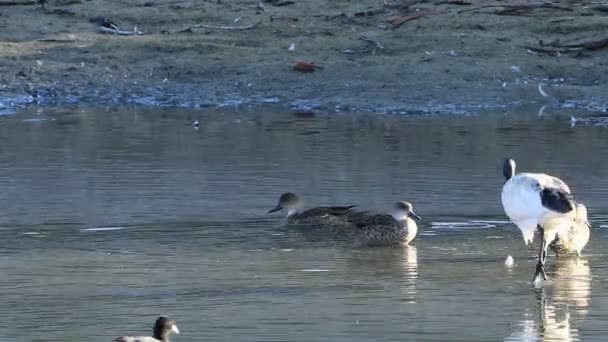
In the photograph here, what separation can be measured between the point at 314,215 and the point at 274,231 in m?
0.36

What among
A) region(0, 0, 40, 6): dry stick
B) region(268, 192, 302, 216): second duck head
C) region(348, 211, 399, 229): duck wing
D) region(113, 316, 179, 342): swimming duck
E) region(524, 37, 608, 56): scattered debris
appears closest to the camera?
region(113, 316, 179, 342): swimming duck

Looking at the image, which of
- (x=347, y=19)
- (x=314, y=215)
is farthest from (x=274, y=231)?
(x=347, y=19)

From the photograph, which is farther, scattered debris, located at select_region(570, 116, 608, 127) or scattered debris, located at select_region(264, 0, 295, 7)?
scattered debris, located at select_region(264, 0, 295, 7)

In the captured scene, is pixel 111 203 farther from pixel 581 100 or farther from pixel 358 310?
pixel 581 100

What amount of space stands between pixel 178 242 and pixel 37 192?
2347 mm

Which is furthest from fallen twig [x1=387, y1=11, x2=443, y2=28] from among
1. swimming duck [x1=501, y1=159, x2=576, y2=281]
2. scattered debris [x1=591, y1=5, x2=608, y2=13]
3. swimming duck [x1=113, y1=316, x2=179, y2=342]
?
swimming duck [x1=113, y1=316, x2=179, y2=342]

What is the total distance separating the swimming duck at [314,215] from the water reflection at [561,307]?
1.73m

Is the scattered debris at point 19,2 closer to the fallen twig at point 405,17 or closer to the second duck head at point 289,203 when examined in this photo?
the fallen twig at point 405,17

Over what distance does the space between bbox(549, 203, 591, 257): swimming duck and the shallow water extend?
4.1 inches

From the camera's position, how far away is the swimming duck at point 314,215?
1198 cm

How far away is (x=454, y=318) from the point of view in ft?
28.9

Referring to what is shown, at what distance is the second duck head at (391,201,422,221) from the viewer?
11.5 metres

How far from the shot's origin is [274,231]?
1188 cm

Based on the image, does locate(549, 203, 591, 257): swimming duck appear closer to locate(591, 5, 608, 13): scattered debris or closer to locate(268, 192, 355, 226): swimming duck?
locate(268, 192, 355, 226): swimming duck
